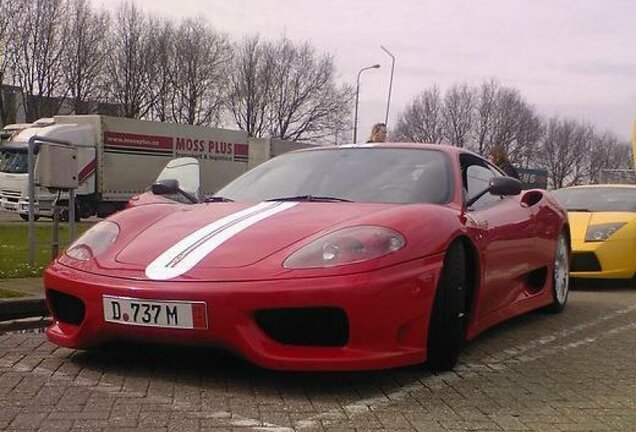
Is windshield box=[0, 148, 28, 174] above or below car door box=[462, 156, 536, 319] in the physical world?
below

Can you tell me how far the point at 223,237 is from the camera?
137 inches

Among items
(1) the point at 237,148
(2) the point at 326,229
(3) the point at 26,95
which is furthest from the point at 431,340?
(3) the point at 26,95

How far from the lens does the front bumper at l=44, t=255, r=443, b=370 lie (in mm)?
3061

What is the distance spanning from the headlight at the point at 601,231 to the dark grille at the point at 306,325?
16.9 ft

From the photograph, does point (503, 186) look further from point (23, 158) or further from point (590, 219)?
point (23, 158)

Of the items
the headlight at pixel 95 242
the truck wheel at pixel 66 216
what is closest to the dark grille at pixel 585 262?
the headlight at pixel 95 242

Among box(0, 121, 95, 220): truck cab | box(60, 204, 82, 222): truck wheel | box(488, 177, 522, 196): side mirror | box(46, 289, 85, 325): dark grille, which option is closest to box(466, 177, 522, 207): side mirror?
box(488, 177, 522, 196): side mirror

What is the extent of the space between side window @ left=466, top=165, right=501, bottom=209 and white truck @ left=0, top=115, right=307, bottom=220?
1572 cm

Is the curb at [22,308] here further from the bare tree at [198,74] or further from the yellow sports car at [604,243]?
the bare tree at [198,74]

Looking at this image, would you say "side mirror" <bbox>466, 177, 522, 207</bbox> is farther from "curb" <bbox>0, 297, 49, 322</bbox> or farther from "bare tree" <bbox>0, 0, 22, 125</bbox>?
"bare tree" <bbox>0, 0, 22, 125</bbox>

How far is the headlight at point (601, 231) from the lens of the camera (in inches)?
297

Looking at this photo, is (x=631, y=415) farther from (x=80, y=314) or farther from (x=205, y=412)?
(x=80, y=314)

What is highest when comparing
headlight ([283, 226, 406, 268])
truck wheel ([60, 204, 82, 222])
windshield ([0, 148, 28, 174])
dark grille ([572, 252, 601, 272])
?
headlight ([283, 226, 406, 268])

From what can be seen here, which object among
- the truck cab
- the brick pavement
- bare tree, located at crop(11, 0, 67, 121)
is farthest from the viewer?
bare tree, located at crop(11, 0, 67, 121)
